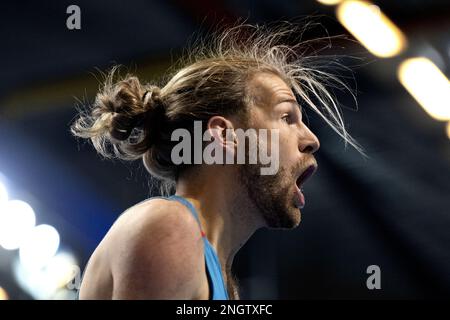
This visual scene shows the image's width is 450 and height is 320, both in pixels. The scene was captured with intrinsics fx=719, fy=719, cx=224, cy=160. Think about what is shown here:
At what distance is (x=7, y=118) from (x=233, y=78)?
2149 millimetres

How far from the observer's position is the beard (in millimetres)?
1395

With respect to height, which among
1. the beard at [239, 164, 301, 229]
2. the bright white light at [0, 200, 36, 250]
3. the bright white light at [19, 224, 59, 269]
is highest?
the bright white light at [0, 200, 36, 250]

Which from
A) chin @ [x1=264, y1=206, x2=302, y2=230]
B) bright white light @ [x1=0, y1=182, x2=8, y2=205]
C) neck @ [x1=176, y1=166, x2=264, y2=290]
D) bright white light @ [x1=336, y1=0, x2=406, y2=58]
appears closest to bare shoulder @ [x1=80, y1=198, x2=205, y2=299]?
neck @ [x1=176, y1=166, x2=264, y2=290]

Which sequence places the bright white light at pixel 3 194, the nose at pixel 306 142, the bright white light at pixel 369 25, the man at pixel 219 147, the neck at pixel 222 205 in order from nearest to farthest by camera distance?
the man at pixel 219 147
the neck at pixel 222 205
the nose at pixel 306 142
the bright white light at pixel 369 25
the bright white light at pixel 3 194

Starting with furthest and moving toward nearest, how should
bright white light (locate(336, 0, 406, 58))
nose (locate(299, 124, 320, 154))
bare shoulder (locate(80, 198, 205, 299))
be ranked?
bright white light (locate(336, 0, 406, 58)) < nose (locate(299, 124, 320, 154)) < bare shoulder (locate(80, 198, 205, 299))

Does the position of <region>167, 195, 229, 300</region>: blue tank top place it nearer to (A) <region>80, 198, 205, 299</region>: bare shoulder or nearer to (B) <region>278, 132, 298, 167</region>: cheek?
(A) <region>80, 198, 205, 299</region>: bare shoulder

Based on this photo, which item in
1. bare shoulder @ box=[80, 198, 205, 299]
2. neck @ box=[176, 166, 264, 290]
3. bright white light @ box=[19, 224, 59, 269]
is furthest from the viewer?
bright white light @ box=[19, 224, 59, 269]

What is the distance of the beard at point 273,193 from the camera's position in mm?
1395

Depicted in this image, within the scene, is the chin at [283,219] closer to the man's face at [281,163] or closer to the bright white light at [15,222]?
the man's face at [281,163]

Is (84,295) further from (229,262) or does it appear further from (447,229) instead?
(447,229)

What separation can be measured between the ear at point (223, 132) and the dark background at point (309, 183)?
58.4 inches

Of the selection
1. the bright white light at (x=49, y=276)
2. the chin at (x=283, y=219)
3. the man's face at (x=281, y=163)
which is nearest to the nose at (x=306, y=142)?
the man's face at (x=281, y=163)

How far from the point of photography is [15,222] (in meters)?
3.57

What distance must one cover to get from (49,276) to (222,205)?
242cm
